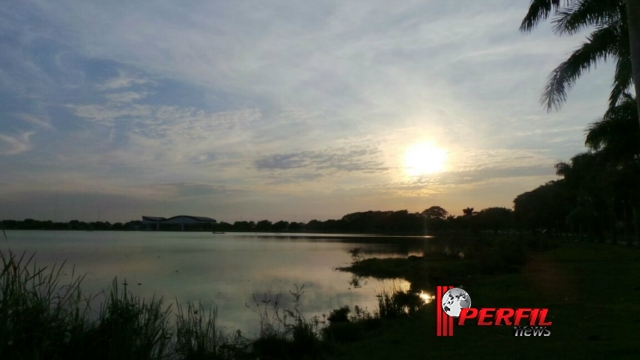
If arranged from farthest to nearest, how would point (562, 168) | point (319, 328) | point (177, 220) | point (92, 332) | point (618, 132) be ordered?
point (177, 220) → point (562, 168) → point (618, 132) → point (319, 328) → point (92, 332)

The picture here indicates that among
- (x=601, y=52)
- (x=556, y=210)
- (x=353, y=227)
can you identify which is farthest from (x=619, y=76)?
(x=353, y=227)

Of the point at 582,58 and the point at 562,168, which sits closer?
the point at 582,58

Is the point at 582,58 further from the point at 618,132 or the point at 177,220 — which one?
the point at 177,220

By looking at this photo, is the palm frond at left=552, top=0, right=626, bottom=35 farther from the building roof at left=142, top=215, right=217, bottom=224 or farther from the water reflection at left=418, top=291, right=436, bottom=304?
the building roof at left=142, top=215, right=217, bottom=224

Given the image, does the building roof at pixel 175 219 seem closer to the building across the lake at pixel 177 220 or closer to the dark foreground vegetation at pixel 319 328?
the building across the lake at pixel 177 220

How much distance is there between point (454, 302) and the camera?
36.8 feet

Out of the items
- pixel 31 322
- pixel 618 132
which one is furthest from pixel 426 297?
pixel 31 322

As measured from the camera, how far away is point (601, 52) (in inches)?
611

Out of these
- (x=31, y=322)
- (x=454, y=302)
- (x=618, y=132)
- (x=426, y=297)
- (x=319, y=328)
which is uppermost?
(x=618, y=132)

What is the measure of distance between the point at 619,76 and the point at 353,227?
149m

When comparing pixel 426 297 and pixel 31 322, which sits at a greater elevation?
pixel 31 322

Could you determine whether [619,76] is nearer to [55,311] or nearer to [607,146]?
[607,146]

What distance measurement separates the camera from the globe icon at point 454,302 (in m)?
10.4

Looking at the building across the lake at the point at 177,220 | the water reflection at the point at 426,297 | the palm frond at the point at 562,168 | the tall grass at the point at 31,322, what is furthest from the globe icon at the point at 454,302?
the building across the lake at the point at 177,220
